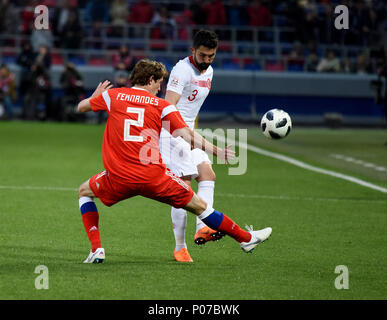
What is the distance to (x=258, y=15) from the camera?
1172 inches

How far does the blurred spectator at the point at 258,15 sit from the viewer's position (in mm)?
29703

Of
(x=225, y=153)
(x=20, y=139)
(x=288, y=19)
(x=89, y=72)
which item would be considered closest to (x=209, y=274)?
(x=225, y=153)

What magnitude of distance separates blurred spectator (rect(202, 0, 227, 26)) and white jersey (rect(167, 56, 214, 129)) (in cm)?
2087

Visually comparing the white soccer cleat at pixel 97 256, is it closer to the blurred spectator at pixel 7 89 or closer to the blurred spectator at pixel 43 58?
the blurred spectator at pixel 7 89

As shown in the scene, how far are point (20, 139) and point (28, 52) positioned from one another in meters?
6.64

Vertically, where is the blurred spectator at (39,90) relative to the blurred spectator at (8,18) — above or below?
below

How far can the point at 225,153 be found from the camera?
7.32 metres

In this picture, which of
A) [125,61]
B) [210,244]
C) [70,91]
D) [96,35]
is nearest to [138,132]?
[210,244]

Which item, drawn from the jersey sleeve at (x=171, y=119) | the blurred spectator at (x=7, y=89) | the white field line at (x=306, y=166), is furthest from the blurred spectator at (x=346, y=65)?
the jersey sleeve at (x=171, y=119)

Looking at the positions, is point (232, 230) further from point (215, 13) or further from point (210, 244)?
point (215, 13)

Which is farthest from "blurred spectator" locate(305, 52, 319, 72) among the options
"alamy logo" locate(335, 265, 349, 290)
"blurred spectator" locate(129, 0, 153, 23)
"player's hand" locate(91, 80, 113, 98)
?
"player's hand" locate(91, 80, 113, 98)

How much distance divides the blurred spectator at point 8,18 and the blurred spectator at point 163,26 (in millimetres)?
4714

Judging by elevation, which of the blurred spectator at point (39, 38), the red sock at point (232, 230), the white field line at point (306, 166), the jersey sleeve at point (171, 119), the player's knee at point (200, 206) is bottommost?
the white field line at point (306, 166)

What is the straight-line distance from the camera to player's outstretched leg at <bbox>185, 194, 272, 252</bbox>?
7.46m
